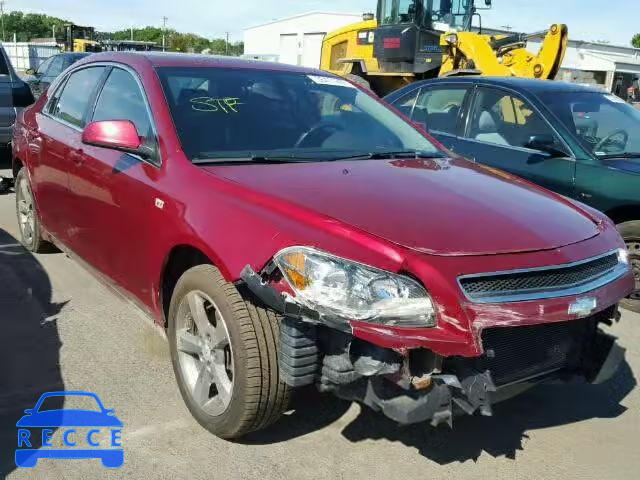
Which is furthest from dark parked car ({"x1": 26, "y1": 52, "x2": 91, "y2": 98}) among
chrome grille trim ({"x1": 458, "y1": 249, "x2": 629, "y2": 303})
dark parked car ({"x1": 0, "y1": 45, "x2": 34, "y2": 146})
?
chrome grille trim ({"x1": 458, "y1": 249, "x2": 629, "y2": 303})

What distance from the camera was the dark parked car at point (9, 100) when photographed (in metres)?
9.12

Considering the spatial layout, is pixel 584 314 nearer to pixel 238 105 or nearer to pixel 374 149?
pixel 374 149

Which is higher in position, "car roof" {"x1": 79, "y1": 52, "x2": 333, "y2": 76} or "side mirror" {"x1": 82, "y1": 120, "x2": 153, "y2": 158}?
"car roof" {"x1": 79, "y1": 52, "x2": 333, "y2": 76}

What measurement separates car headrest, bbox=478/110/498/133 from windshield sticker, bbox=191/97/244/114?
294 cm

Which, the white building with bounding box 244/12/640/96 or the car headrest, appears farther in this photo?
the white building with bounding box 244/12/640/96

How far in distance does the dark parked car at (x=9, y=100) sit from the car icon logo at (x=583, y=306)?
8.38 meters

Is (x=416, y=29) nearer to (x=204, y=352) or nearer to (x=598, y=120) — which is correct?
(x=598, y=120)

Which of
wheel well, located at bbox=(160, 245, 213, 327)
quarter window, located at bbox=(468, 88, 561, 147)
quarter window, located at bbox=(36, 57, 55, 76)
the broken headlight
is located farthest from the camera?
quarter window, located at bbox=(36, 57, 55, 76)

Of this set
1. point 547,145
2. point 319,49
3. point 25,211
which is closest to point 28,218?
point 25,211

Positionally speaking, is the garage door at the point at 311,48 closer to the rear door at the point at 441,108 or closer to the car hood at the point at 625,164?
the rear door at the point at 441,108

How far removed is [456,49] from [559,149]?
23.8 ft

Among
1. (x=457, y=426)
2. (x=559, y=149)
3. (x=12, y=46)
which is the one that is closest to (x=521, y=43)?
(x=559, y=149)

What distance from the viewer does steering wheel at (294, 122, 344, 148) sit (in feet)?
11.8

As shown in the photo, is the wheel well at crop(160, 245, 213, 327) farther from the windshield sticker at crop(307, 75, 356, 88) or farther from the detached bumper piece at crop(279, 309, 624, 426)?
the windshield sticker at crop(307, 75, 356, 88)
